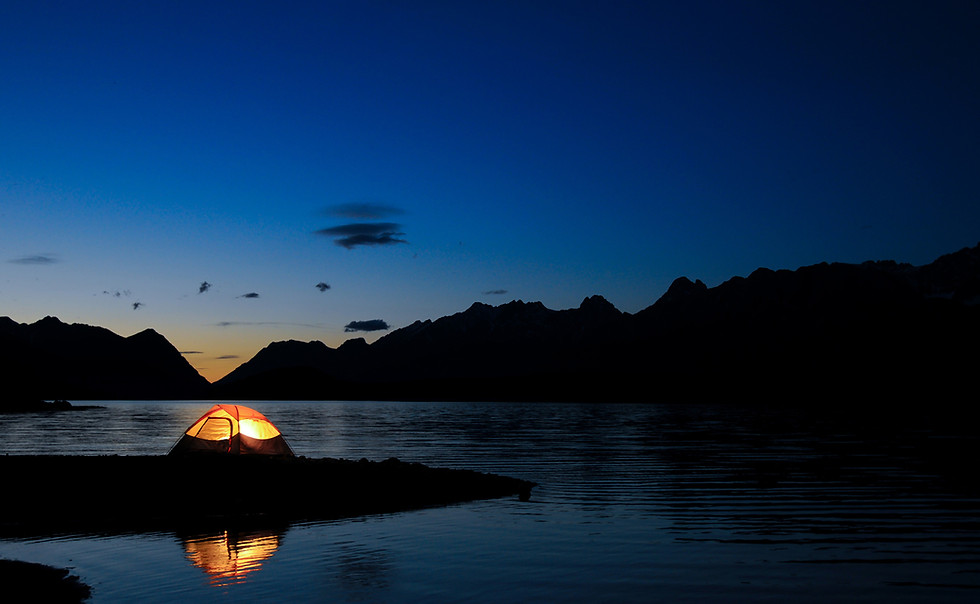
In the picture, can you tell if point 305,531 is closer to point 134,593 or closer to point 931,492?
point 134,593

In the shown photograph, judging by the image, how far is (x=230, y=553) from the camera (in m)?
21.9

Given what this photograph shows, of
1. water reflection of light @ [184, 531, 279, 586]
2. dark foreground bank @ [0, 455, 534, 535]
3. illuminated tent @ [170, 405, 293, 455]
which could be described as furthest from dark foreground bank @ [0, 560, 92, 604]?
illuminated tent @ [170, 405, 293, 455]

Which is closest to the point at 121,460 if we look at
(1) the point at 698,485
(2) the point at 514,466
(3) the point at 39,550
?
(3) the point at 39,550

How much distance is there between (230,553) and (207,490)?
9.51 meters

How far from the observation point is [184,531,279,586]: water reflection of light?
1941cm

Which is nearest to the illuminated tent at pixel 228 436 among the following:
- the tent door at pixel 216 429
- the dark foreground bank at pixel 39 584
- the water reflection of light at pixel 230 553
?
the tent door at pixel 216 429

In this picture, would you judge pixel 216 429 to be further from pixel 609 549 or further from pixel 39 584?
pixel 609 549

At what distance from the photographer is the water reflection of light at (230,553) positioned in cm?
1941

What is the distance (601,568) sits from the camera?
1992 centimetres

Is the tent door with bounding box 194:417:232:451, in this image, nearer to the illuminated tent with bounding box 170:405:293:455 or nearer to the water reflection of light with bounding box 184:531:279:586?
the illuminated tent with bounding box 170:405:293:455

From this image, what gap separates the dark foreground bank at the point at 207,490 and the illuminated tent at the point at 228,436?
239cm

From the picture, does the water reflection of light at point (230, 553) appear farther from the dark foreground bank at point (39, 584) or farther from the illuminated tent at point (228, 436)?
the illuminated tent at point (228, 436)

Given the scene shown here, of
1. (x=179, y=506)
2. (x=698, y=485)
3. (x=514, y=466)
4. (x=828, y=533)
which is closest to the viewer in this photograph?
(x=828, y=533)

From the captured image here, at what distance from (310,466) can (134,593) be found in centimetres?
1667
